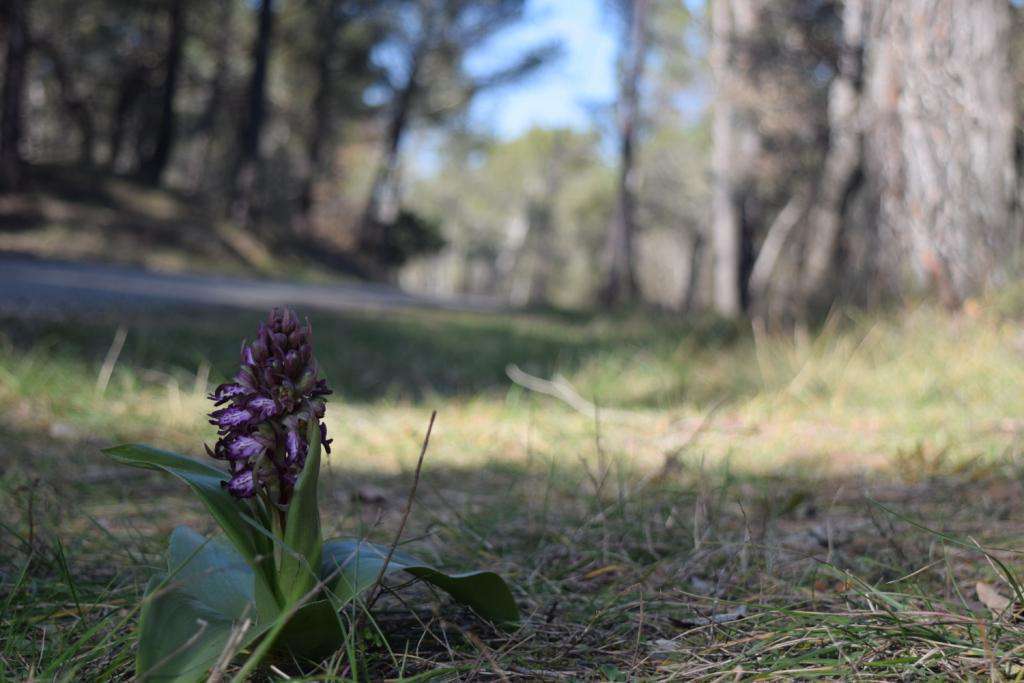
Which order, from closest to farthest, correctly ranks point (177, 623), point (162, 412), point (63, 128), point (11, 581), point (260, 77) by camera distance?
point (177, 623) < point (11, 581) < point (162, 412) < point (260, 77) < point (63, 128)

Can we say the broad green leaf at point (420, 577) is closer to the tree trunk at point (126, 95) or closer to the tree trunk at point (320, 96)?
the tree trunk at point (320, 96)

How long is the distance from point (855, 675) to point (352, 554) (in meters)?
0.67

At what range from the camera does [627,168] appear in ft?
53.8

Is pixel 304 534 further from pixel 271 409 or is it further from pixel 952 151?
pixel 952 151

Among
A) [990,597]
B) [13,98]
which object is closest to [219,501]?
[990,597]

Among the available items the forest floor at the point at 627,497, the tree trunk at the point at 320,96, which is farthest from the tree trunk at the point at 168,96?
the forest floor at the point at 627,497

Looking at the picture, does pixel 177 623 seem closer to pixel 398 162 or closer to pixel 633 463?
pixel 633 463

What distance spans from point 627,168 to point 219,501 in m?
15.9

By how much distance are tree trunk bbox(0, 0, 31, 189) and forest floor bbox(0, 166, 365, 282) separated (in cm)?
32

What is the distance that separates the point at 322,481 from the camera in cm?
247

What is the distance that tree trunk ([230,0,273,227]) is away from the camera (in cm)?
1652

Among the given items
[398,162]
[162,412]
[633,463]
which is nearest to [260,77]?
[398,162]

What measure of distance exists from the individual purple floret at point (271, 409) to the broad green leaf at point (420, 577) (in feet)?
0.57

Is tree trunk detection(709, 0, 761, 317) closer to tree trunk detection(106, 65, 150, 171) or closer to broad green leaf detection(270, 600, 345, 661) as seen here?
broad green leaf detection(270, 600, 345, 661)
